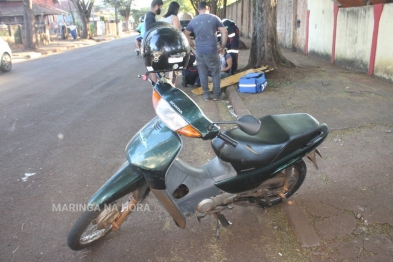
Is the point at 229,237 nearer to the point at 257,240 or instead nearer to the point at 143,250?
the point at 257,240

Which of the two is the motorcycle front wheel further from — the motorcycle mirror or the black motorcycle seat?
the motorcycle mirror

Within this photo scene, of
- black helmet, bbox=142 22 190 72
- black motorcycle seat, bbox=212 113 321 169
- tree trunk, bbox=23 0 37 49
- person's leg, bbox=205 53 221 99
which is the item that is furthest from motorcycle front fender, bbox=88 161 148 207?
tree trunk, bbox=23 0 37 49

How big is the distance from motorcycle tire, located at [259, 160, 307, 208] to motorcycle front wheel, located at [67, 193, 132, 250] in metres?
1.16

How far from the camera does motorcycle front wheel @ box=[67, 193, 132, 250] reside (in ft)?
8.14

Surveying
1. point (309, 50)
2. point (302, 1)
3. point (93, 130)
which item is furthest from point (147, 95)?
point (302, 1)

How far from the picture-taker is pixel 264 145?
249cm

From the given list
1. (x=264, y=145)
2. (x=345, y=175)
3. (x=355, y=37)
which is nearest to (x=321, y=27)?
(x=355, y=37)

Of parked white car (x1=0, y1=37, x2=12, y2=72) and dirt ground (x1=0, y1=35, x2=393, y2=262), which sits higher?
parked white car (x1=0, y1=37, x2=12, y2=72)

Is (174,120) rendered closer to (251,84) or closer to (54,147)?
(54,147)

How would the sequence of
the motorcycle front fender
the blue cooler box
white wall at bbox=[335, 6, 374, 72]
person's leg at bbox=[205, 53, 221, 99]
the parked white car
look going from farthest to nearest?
the parked white car → white wall at bbox=[335, 6, 374, 72] → the blue cooler box → person's leg at bbox=[205, 53, 221, 99] → the motorcycle front fender

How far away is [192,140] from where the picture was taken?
4.88 meters

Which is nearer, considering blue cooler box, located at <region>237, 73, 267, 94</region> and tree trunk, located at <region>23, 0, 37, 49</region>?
blue cooler box, located at <region>237, 73, 267, 94</region>

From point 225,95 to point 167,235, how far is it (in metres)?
4.93

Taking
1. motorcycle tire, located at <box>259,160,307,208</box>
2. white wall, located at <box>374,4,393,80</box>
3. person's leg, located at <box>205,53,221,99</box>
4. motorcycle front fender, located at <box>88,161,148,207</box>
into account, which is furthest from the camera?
white wall, located at <box>374,4,393,80</box>
